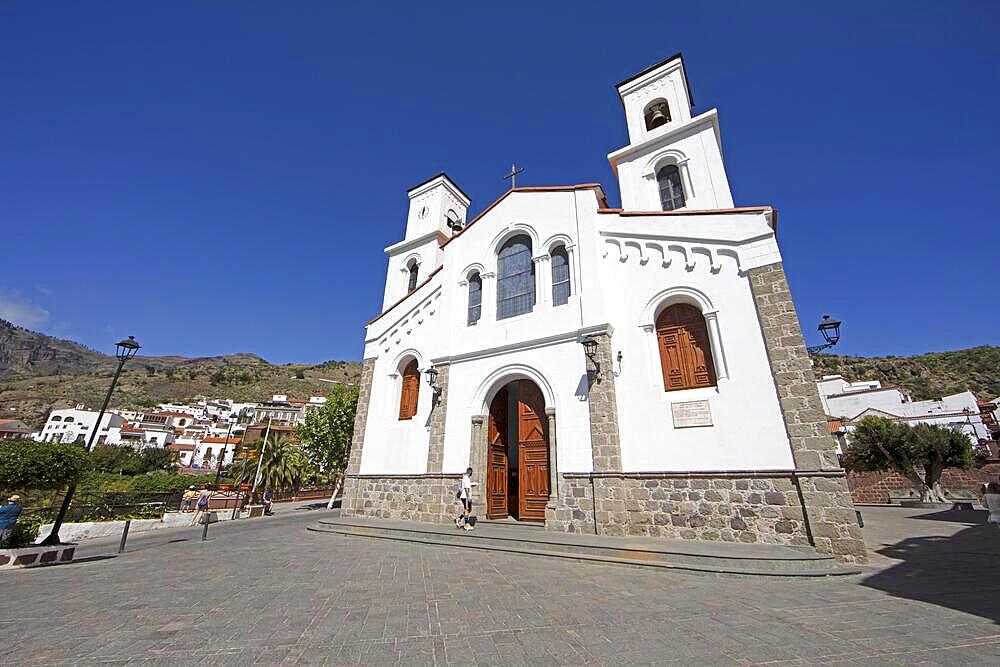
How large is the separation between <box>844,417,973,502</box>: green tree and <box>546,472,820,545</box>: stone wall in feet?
82.5

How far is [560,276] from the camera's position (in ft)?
41.7

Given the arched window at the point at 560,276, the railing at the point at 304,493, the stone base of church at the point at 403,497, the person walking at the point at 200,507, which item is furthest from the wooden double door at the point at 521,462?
the railing at the point at 304,493

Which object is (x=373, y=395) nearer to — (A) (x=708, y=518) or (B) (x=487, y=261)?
(B) (x=487, y=261)

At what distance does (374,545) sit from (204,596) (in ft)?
14.8

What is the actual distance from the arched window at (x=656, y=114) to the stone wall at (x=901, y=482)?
91.5 ft

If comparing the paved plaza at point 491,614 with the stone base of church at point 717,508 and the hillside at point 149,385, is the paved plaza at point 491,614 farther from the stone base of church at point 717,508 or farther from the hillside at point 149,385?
the hillside at point 149,385

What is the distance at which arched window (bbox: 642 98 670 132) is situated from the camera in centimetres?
1485

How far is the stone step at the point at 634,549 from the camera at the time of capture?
21.7 feet

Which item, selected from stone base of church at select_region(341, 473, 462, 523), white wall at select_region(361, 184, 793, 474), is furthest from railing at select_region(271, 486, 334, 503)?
white wall at select_region(361, 184, 793, 474)

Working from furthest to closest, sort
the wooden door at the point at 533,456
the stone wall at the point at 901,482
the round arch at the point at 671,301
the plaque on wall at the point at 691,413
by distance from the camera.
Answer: the stone wall at the point at 901,482 → the wooden door at the point at 533,456 → the round arch at the point at 671,301 → the plaque on wall at the point at 691,413

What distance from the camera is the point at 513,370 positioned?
40.0ft

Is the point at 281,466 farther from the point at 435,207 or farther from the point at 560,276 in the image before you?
the point at 560,276

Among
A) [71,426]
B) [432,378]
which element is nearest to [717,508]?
[432,378]

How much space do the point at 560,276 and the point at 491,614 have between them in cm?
981
